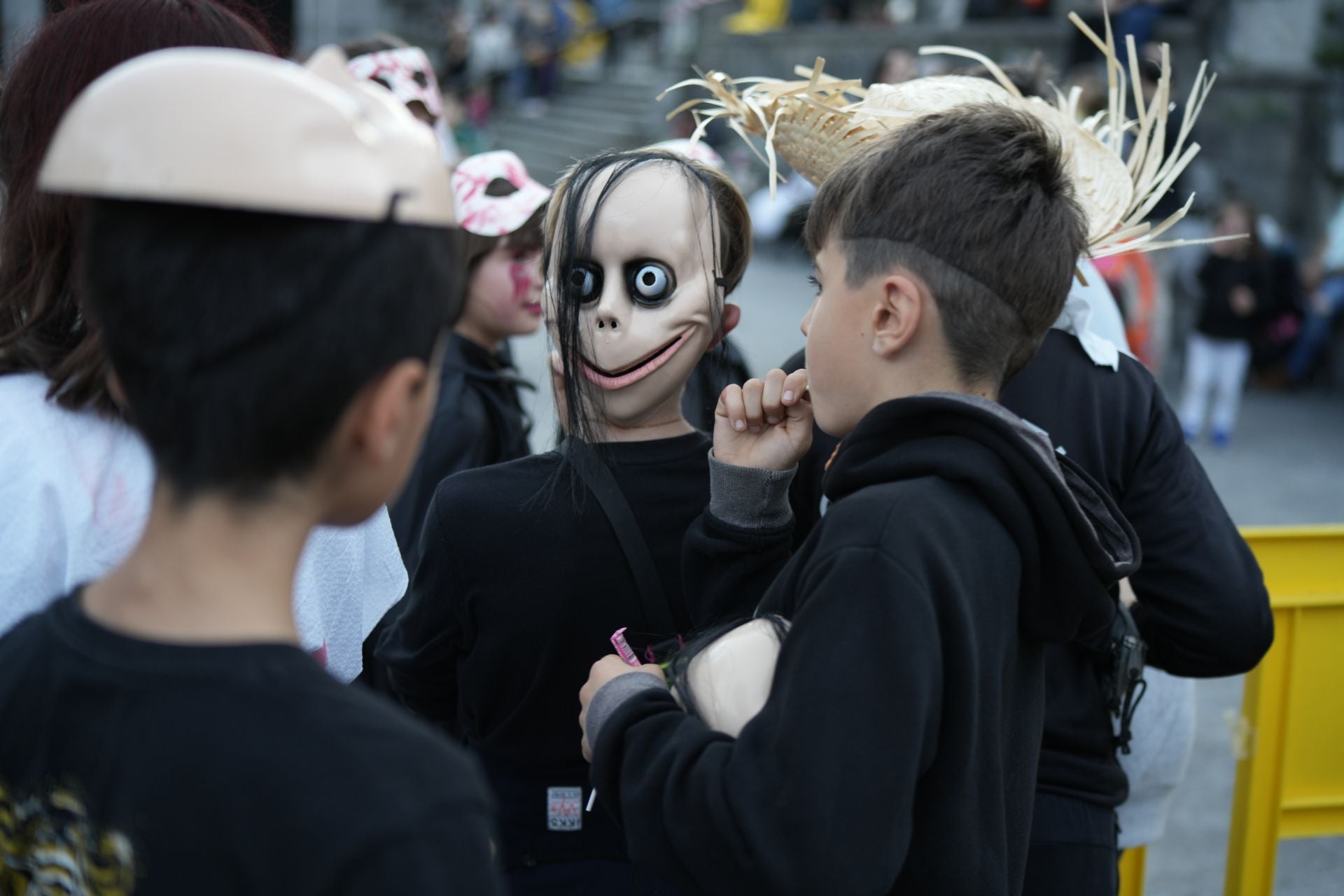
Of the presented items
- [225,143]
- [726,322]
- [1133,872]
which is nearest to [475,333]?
[726,322]

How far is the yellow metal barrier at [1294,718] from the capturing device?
9.98 feet

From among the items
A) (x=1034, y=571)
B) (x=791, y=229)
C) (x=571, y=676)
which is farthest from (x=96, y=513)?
(x=791, y=229)

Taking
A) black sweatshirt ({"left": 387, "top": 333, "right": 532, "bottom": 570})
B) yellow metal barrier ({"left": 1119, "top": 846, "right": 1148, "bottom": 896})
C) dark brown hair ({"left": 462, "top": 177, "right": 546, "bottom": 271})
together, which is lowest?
yellow metal barrier ({"left": 1119, "top": 846, "right": 1148, "bottom": 896})

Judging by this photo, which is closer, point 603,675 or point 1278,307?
point 603,675

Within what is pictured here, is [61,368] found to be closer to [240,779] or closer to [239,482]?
[239,482]

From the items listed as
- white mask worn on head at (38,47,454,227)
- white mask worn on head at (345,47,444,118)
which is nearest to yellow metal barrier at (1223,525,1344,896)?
white mask worn on head at (38,47,454,227)

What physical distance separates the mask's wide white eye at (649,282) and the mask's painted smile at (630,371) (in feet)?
0.24

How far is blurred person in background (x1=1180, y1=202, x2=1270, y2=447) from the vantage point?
9.07 meters

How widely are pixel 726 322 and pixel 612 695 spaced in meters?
0.77

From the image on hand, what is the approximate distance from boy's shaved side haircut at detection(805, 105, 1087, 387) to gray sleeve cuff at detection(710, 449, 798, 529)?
1.19ft

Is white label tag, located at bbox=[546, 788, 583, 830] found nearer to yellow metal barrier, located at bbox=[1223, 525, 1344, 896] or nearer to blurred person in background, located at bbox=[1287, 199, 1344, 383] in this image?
yellow metal barrier, located at bbox=[1223, 525, 1344, 896]

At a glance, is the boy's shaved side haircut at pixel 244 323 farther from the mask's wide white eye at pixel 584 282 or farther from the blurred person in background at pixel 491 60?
the blurred person in background at pixel 491 60

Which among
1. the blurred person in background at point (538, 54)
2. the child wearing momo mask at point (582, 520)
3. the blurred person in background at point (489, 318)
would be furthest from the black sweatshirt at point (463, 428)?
the blurred person in background at point (538, 54)

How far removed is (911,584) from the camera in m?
1.37
